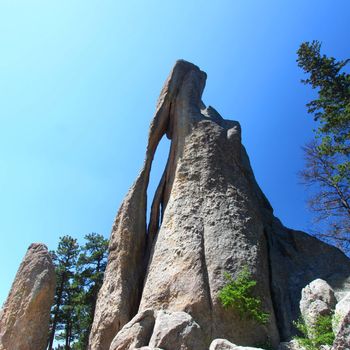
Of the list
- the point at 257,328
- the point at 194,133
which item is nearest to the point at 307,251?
the point at 257,328

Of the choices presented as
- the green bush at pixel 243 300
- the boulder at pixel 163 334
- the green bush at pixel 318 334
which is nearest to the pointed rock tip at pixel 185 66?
the green bush at pixel 243 300

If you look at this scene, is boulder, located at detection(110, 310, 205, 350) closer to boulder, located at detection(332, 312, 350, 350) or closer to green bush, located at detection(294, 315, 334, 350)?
green bush, located at detection(294, 315, 334, 350)

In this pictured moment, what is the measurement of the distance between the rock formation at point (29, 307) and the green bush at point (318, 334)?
10.5 metres

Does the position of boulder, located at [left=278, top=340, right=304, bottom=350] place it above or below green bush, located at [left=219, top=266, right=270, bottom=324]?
below

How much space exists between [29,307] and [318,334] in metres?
11.5

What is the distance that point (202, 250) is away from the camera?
14.3 meters

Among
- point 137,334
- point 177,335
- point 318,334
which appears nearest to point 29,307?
point 137,334

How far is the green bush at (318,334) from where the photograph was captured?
9414 millimetres

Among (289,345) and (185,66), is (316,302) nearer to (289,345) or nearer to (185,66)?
(289,345)

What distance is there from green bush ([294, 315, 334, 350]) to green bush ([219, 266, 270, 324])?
192 centimetres

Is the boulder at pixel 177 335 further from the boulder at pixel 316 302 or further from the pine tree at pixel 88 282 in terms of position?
the pine tree at pixel 88 282

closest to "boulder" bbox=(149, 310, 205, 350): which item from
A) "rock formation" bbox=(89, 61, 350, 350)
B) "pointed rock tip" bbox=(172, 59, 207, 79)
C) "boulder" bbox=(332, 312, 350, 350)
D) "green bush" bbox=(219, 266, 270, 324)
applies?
"rock formation" bbox=(89, 61, 350, 350)

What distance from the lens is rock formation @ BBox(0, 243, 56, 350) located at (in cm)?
1500

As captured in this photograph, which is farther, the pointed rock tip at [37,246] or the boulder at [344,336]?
the pointed rock tip at [37,246]
